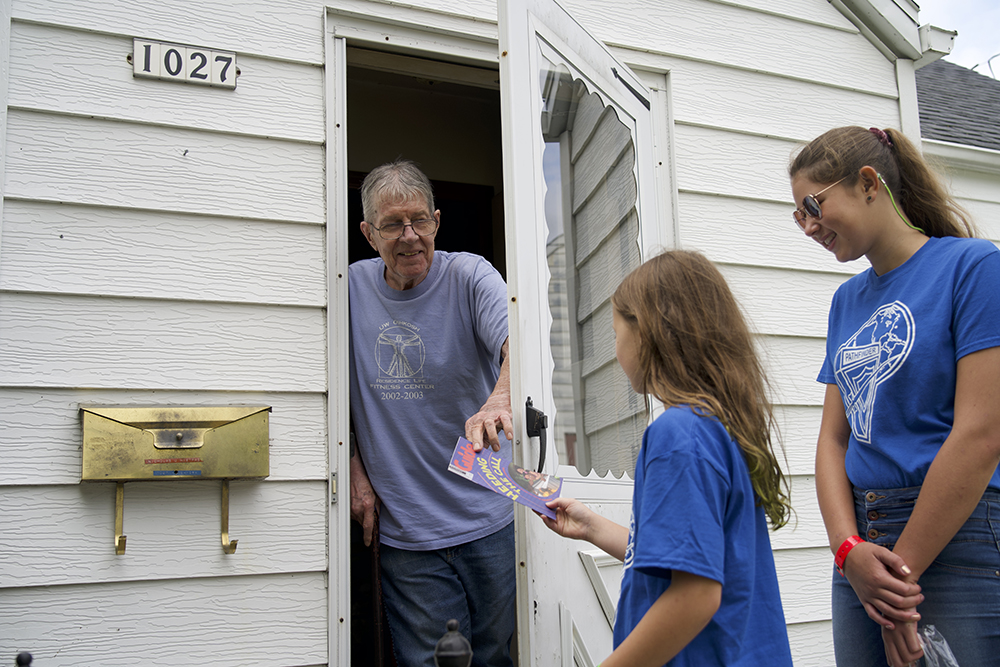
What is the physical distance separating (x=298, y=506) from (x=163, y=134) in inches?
41.8

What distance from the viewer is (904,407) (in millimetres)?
1444

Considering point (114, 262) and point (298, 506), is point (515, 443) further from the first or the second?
point (114, 262)

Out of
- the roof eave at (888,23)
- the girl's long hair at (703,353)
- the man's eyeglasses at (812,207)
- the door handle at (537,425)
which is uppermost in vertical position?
the roof eave at (888,23)

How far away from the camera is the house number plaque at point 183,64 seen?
6.58 feet

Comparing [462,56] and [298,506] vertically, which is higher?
[462,56]

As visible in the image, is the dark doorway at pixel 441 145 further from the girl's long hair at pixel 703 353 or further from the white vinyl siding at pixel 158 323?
the girl's long hair at pixel 703 353

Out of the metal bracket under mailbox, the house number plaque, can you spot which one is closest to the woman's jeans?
the metal bracket under mailbox

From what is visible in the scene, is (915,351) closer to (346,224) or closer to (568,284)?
(568,284)

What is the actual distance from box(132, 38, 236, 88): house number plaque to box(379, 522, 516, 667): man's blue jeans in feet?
4.83

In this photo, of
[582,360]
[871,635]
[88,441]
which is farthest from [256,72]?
[871,635]

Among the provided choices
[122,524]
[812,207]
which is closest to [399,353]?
[122,524]

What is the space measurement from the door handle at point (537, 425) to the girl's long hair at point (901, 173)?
0.78 meters

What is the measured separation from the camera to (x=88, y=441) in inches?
70.2

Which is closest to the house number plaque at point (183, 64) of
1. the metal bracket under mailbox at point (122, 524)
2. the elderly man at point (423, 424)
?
the elderly man at point (423, 424)
